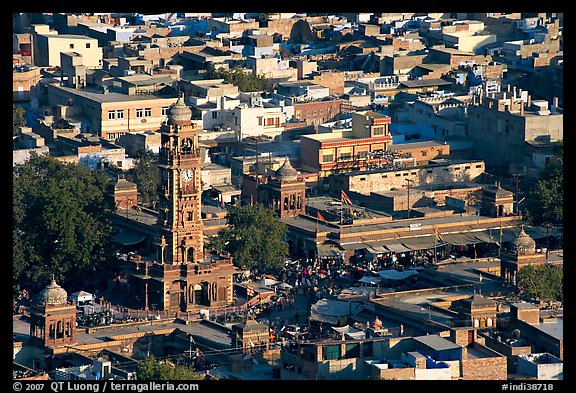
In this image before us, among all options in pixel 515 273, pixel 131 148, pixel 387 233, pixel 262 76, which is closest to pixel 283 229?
pixel 387 233

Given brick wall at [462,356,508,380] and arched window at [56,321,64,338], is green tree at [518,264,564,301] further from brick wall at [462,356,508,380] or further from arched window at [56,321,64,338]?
arched window at [56,321,64,338]

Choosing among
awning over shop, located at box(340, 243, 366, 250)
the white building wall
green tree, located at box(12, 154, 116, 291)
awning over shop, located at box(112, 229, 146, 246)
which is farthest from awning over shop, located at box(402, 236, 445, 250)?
the white building wall

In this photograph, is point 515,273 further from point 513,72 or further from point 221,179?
point 513,72

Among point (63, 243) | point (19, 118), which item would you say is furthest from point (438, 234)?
point (19, 118)

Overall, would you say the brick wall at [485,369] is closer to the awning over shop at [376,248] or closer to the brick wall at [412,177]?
the awning over shop at [376,248]

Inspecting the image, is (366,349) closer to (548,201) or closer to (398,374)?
(398,374)

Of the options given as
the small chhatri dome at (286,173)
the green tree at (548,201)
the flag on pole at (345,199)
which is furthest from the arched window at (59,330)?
the green tree at (548,201)

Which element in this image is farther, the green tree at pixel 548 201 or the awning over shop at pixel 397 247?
the green tree at pixel 548 201
